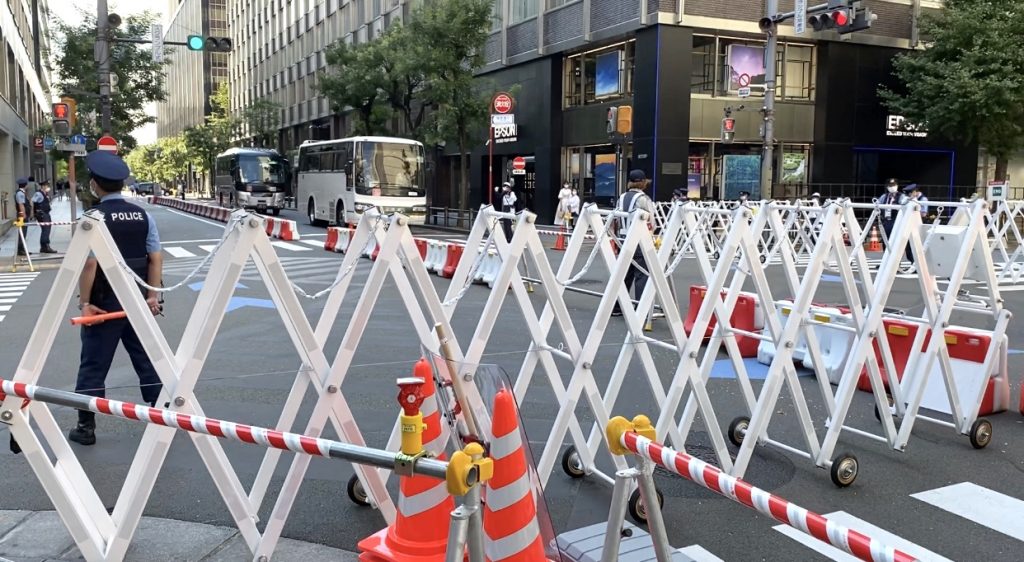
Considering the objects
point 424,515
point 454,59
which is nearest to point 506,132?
point 454,59

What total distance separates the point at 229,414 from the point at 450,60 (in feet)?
80.4

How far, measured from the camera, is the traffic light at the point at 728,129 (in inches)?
1033

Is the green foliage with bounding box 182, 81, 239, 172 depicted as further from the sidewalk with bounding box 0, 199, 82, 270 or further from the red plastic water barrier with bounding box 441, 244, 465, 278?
the red plastic water barrier with bounding box 441, 244, 465, 278

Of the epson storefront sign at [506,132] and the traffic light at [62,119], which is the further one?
the epson storefront sign at [506,132]

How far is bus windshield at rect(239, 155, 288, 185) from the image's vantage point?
39781 mm

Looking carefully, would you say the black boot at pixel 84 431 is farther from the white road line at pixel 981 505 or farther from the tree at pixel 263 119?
the tree at pixel 263 119

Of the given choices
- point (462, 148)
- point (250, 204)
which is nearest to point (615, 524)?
A: point (462, 148)

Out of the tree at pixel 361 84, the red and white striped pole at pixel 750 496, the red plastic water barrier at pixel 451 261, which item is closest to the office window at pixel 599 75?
the tree at pixel 361 84

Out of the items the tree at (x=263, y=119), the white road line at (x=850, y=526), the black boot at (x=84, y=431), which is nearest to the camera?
the white road line at (x=850, y=526)

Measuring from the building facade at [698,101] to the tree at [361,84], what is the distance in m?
5.03

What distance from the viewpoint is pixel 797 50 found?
28.9 metres

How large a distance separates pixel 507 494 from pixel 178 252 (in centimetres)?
2020

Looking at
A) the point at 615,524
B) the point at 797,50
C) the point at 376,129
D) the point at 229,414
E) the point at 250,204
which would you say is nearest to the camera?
the point at 615,524

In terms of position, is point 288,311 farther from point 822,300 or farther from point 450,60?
point 450,60
